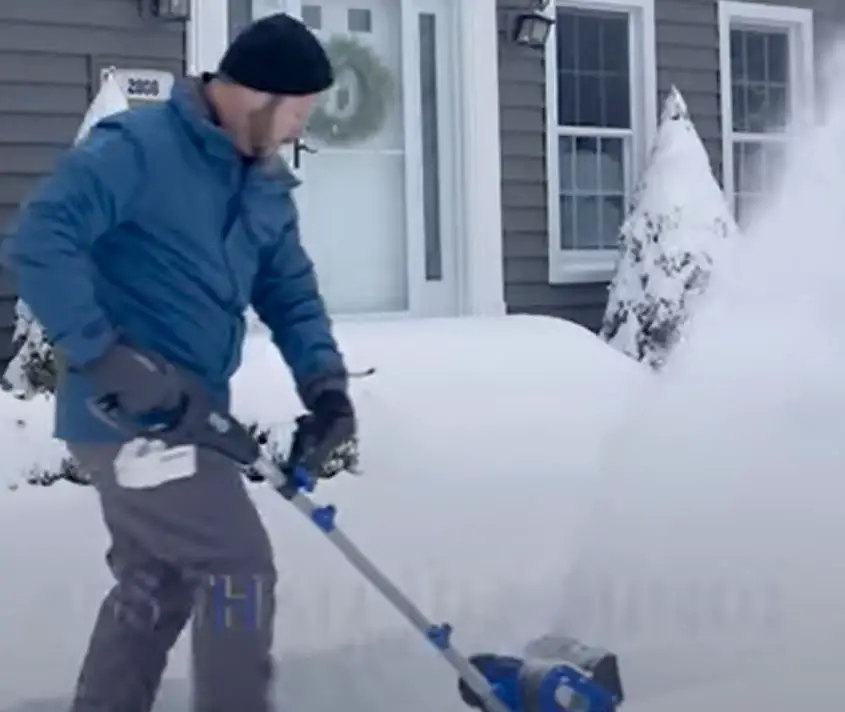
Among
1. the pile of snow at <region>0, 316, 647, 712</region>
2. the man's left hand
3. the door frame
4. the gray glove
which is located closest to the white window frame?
the door frame

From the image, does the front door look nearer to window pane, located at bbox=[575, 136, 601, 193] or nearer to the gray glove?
window pane, located at bbox=[575, 136, 601, 193]

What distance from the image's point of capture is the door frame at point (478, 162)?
9922mm

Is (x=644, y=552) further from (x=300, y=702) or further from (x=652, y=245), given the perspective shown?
(x=652, y=245)

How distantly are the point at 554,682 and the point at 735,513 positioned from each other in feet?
8.76

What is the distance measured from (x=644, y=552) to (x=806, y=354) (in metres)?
2.88

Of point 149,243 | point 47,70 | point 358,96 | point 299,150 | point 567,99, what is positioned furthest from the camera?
point 567,99

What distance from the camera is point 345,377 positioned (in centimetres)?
384

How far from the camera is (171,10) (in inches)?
339

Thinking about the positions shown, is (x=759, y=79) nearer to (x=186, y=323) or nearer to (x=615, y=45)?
(x=615, y=45)

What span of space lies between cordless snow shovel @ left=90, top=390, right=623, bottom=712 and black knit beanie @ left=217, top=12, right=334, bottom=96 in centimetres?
70

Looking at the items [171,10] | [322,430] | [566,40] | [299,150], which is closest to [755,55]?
[566,40]

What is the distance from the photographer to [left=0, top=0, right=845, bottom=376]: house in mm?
8523

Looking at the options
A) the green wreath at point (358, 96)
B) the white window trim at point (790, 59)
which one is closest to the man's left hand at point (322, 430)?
the green wreath at point (358, 96)

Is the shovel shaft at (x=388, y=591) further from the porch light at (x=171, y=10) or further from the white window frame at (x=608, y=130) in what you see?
the white window frame at (x=608, y=130)
